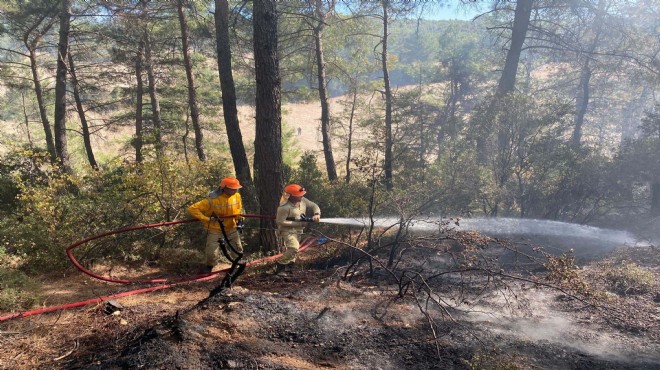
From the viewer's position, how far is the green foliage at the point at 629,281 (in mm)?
6367

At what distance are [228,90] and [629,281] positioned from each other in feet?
31.8

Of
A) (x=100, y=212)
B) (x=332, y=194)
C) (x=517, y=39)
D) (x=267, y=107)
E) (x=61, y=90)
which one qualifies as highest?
(x=517, y=39)

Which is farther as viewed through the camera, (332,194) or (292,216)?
(332,194)

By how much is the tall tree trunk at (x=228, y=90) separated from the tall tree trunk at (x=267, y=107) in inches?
94.0

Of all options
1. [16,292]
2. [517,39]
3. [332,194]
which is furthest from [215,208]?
[517,39]

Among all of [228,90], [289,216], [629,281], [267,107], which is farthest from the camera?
[228,90]

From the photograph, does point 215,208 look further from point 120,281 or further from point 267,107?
point 267,107

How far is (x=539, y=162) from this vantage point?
39.7 ft

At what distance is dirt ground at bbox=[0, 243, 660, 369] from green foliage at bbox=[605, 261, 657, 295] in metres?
0.77

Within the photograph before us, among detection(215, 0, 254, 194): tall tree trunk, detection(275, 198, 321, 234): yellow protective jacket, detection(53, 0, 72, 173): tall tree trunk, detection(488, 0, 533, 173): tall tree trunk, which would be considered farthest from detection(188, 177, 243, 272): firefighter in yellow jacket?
detection(488, 0, 533, 173): tall tree trunk

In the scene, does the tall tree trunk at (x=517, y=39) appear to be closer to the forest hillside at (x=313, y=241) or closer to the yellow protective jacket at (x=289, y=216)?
the forest hillside at (x=313, y=241)

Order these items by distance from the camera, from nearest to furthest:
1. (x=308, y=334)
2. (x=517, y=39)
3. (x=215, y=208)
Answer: (x=308, y=334) < (x=215, y=208) < (x=517, y=39)

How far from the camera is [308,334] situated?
4211mm

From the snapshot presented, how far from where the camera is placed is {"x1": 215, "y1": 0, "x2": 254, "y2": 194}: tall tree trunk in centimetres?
947
